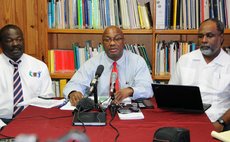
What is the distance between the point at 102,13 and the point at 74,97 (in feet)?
3.80

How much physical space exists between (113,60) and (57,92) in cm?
84

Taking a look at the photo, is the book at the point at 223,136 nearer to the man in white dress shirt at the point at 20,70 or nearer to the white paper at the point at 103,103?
the white paper at the point at 103,103

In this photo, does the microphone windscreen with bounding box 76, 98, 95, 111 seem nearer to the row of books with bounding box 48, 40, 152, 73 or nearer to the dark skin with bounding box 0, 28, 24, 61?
the dark skin with bounding box 0, 28, 24, 61

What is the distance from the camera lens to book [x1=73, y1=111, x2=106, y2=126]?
1.76 metres

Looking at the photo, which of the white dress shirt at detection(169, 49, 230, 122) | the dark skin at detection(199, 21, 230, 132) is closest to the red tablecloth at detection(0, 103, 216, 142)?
the white dress shirt at detection(169, 49, 230, 122)

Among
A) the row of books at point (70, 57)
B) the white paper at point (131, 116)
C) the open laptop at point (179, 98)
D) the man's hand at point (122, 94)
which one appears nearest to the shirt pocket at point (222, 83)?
the open laptop at point (179, 98)

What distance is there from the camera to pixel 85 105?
2.01 meters

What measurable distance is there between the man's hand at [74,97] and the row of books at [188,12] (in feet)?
3.87

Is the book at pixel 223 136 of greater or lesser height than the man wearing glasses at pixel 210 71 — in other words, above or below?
below

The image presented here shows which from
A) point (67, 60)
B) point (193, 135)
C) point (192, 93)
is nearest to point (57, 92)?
point (67, 60)

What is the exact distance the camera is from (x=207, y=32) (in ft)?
8.26

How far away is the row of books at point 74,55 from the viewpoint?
3182mm

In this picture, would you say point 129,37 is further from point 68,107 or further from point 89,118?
point 89,118

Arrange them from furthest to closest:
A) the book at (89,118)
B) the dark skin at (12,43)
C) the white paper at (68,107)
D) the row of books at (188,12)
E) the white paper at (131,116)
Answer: the row of books at (188,12), the dark skin at (12,43), the white paper at (68,107), the white paper at (131,116), the book at (89,118)
